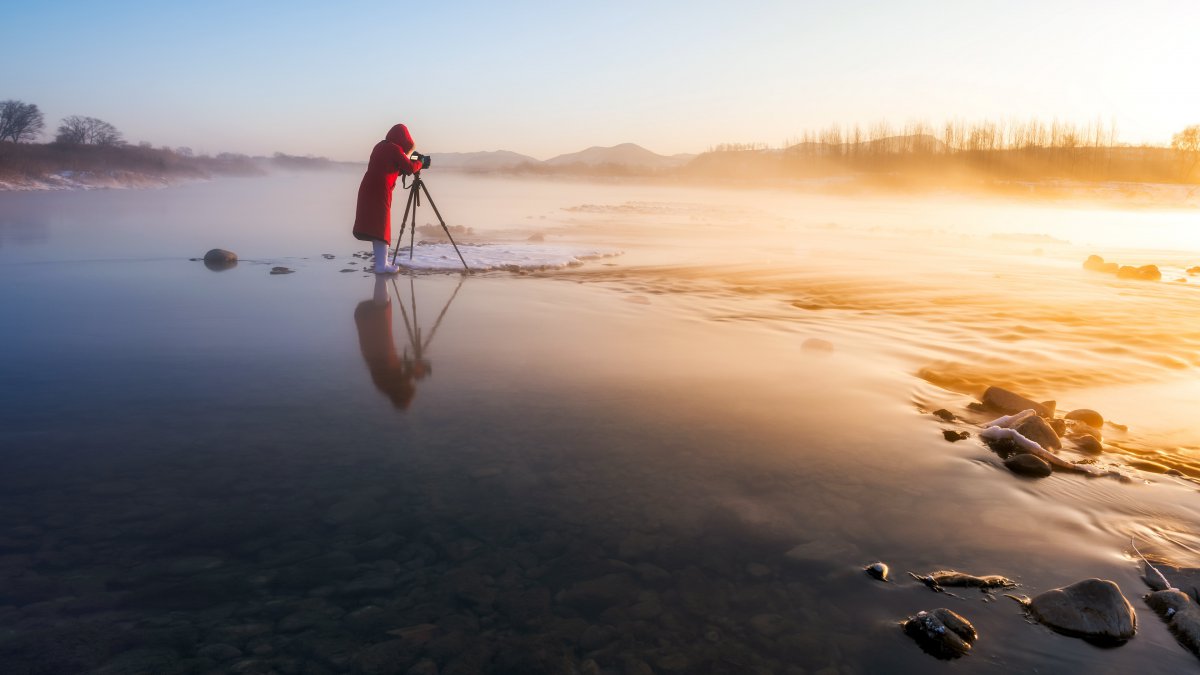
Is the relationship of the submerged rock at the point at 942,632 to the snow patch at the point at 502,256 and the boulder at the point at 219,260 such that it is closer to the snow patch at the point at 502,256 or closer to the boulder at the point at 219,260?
the snow patch at the point at 502,256

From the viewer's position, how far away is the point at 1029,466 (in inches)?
191

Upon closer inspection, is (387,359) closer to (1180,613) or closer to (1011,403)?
(1011,403)

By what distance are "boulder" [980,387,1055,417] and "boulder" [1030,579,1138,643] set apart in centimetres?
284

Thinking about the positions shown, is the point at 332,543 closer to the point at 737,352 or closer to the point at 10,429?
the point at 10,429

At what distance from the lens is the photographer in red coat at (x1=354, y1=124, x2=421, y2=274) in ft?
41.0

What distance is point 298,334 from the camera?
855cm

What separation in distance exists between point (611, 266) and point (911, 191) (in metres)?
Result: 56.5

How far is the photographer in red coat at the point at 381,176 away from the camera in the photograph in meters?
12.5

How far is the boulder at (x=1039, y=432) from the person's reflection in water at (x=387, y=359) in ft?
16.0

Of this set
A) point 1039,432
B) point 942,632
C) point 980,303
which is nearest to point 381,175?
point 980,303

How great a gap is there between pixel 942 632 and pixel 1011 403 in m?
3.67

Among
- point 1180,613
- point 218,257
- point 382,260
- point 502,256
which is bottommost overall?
point 1180,613

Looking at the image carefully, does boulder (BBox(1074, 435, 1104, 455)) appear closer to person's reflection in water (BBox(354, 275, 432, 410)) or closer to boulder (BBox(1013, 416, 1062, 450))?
boulder (BBox(1013, 416, 1062, 450))

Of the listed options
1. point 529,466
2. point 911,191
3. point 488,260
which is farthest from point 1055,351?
point 911,191
